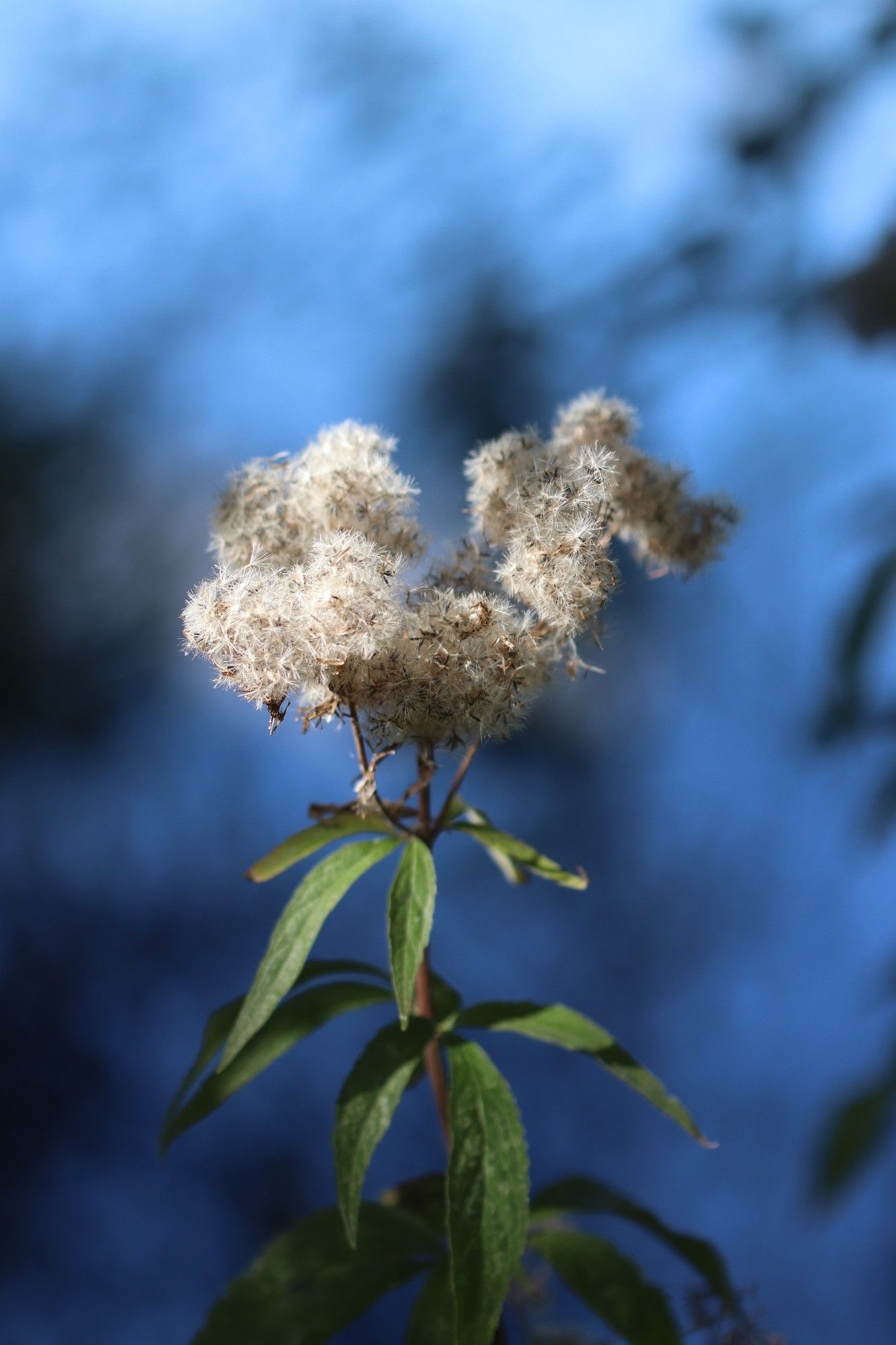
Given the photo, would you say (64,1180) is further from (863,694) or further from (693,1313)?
(863,694)

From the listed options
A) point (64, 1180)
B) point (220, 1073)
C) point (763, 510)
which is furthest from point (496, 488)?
point (64, 1180)

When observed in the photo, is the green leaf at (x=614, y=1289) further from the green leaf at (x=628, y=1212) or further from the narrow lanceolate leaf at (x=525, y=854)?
the narrow lanceolate leaf at (x=525, y=854)

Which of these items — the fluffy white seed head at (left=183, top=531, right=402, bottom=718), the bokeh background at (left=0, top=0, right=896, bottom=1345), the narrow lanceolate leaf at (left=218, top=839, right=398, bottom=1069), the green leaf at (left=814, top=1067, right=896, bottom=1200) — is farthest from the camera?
the bokeh background at (left=0, top=0, right=896, bottom=1345)

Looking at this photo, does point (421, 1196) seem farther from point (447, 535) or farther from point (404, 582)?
point (447, 535)

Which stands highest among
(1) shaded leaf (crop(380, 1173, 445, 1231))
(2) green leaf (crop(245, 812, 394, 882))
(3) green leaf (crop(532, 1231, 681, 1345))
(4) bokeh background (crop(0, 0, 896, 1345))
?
(4) bokeh background (crop(0, 0, 896, 1345))

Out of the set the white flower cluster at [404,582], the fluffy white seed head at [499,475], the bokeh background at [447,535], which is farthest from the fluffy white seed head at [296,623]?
the bokeh background at [447,535]

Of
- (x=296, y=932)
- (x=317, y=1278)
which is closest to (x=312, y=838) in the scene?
(x=296, y=932)

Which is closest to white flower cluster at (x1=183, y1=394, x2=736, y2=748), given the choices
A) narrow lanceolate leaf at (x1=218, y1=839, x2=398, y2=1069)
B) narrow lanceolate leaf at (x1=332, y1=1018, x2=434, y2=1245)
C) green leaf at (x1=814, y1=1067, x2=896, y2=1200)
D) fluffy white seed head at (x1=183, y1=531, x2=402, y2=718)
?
fluffy white seed head at (x1=183, y1=531, x2=402, y2=718)

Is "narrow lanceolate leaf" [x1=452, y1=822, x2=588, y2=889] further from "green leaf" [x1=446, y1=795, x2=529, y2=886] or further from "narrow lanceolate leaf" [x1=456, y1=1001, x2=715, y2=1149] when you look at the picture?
"narrow lanceolate leaf" [x1=456, y1=1001, x2=715, y2=1149]

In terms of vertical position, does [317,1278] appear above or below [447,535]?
below
